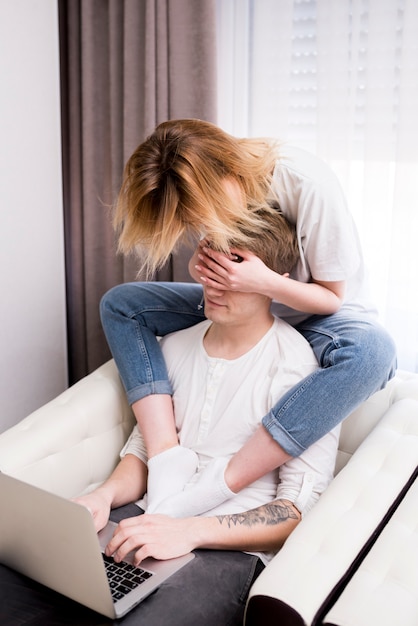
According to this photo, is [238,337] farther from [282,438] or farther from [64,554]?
[64,554]

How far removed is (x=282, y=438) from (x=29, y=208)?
1.19m

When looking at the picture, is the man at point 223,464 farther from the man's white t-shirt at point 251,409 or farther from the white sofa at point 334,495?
the white sofa at point 334,495

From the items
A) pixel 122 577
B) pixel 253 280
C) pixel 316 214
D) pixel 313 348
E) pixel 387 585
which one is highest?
pixel 316 214

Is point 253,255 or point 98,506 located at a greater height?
point 253,255

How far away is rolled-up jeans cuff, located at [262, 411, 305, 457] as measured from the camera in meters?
1.34

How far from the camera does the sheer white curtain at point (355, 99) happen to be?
5.90ft

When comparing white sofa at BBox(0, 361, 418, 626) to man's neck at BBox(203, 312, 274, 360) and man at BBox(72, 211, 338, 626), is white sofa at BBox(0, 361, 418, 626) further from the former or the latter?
man's neck at BBox(203, 312, 274, 360)

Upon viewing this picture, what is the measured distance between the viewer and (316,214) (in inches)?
55.0

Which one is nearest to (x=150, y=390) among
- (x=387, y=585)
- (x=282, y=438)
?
(x=282, y=438)

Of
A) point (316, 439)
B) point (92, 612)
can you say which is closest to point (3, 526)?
point (92, 612)

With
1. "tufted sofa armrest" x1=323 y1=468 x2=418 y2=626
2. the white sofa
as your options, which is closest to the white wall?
the white sofa

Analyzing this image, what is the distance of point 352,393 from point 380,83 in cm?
91

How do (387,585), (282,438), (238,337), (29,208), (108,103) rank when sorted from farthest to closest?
(108,103), (29,208), (238,337), (282,438), (387,585)

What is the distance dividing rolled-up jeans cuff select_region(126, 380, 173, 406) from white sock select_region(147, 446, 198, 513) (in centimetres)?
14
